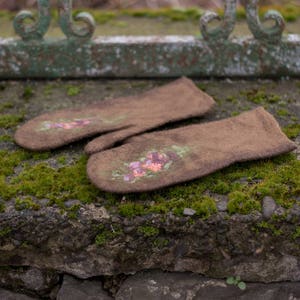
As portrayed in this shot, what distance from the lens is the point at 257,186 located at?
207 centimetres

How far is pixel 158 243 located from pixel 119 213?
0.53ft

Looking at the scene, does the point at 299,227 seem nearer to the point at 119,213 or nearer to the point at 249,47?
the point at 119,213

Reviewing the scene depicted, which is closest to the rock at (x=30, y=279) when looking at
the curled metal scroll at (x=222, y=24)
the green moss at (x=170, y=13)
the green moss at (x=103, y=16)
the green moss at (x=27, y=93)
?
the green moss at (x=27, y=93)

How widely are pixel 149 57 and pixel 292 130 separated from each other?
30.9 inches

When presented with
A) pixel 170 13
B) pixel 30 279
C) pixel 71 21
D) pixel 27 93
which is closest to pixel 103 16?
pixel 170 13

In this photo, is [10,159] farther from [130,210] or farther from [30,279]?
[130,210]

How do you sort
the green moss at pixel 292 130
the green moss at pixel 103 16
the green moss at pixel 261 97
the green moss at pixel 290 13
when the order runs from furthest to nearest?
the green moss at pixel 103 16, the green moss at pixel 290 13, the green moss at pixel 261 97, the green moss at pixel 292 130

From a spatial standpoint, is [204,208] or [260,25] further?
[260,25]

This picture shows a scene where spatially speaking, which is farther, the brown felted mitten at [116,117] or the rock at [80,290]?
the brown felted mitten at [116,117]

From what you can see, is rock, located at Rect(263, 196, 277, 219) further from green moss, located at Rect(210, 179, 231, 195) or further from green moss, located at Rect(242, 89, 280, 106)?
green moss, located at Rect(242, 89, 280, 106)

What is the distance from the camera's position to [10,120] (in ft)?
8.32

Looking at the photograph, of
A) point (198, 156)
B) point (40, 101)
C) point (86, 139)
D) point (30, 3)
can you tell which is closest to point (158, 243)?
point (198, 156)

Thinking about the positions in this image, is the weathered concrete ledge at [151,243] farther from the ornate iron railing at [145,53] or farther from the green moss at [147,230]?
the ornate iron railing at [145,53]

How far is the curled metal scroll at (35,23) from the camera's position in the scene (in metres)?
2.70
